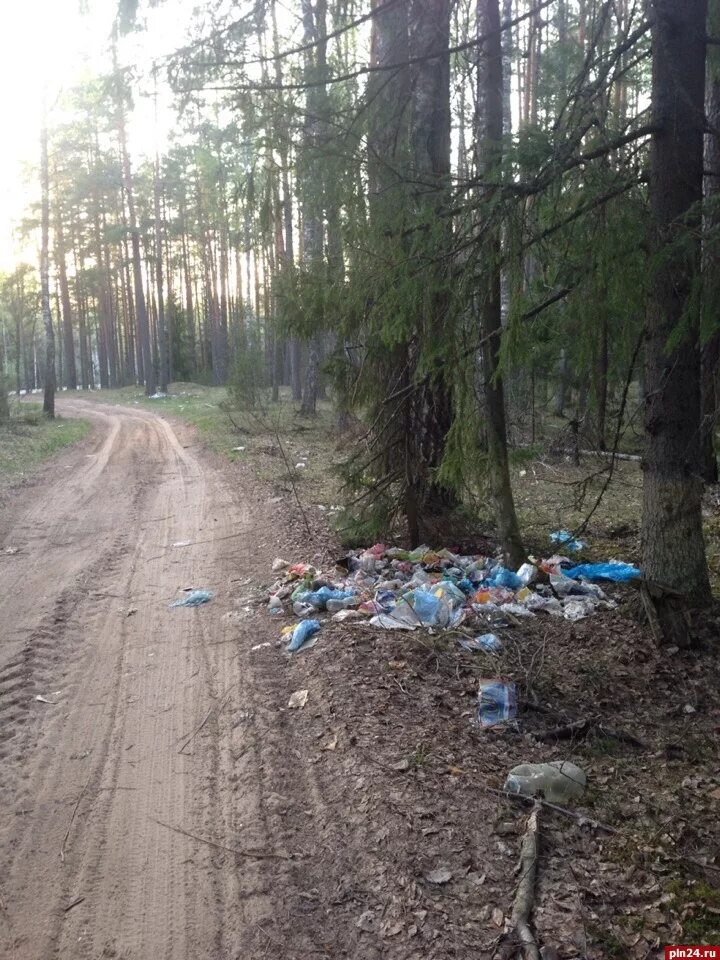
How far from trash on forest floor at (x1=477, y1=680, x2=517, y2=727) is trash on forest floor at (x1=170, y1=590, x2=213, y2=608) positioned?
3.35 meters

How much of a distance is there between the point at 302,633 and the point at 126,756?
1.76m

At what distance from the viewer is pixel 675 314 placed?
4.76 meters

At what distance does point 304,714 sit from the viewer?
4.64 metres

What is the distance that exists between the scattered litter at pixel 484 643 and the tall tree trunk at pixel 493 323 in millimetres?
1692

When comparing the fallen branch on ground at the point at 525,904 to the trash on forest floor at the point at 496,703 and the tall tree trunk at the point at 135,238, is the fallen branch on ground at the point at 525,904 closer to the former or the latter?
the trash on forest floor at the point at 496,703

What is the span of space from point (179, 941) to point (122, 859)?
628 millimetres

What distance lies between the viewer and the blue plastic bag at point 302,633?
18.4 feet

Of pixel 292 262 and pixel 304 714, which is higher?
pixel 292 262

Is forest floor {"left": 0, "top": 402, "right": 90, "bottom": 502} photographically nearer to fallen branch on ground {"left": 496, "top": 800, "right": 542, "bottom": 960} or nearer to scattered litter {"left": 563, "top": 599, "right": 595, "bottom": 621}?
scattered litter {"left": 563, "top": 599, "right": 595, "bottom": 621}

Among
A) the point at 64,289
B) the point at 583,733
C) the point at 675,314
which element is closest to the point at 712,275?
the point at 675,314

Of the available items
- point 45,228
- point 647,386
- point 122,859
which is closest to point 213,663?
point 122,859

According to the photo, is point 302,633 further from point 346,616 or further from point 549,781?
point 549,781

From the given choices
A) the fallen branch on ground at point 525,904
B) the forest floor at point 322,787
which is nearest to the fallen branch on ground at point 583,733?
the forest floor at point 322,787

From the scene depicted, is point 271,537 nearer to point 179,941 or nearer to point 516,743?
point 516,743
